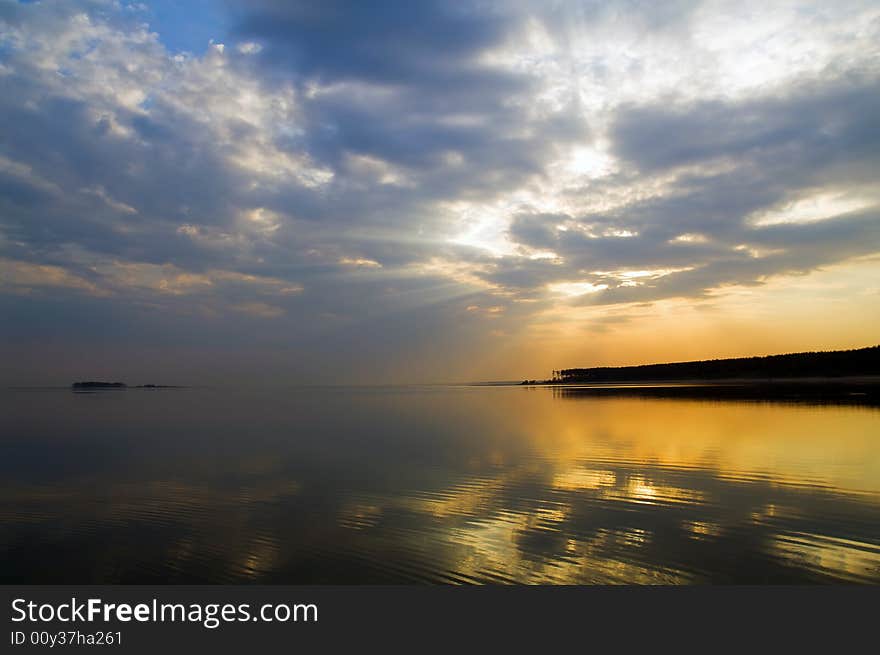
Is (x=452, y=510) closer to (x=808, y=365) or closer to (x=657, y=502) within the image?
(x=657, y=502)

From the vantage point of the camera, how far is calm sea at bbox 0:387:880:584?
10.0m

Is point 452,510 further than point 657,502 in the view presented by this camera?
No

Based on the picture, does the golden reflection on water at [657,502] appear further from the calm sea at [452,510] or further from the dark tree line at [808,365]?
the dark tree line at [808,365]

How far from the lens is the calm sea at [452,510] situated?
32.8ft

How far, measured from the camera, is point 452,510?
1409 cm

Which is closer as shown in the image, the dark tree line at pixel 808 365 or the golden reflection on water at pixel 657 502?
the golden reflection on water at pixel 657 502

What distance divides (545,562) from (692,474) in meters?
11.1

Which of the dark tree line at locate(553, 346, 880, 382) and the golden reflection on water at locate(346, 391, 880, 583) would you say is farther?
the dark tree line at locate(553, 346, 880, 382)

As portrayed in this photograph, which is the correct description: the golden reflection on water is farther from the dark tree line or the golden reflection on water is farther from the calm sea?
the dark tree line

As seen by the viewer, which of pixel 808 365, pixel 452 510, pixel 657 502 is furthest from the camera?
pixel 808 365

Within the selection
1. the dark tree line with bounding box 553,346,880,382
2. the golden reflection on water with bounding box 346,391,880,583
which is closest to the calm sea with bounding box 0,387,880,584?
the golden reflection on water with bounding box 346,391,880,583

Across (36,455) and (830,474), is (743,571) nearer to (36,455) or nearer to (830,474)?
(830,474)

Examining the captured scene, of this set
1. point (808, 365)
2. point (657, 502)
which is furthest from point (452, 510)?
point (808, 365)

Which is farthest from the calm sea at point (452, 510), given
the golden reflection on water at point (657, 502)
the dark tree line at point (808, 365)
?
the dark tree line at point (808, 365)
